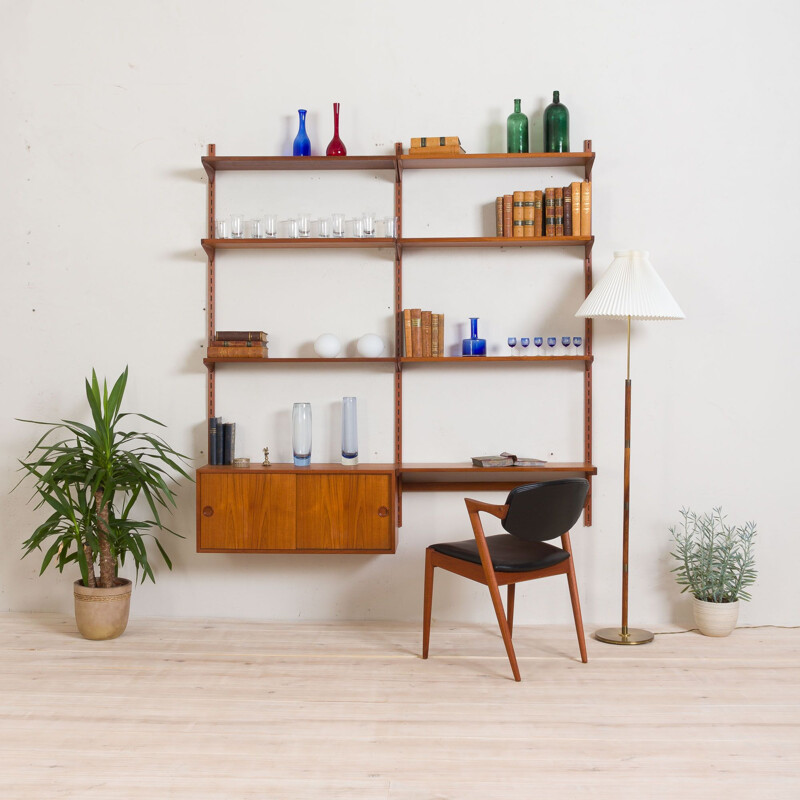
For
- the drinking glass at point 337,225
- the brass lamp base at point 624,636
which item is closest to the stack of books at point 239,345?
the drinking glass at point 337,225

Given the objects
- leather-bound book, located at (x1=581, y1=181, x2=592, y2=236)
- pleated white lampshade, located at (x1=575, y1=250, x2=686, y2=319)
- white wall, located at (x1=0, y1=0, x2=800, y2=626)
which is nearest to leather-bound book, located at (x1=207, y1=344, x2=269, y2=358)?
white wall, located at (x1=0, y1=0, x2=800, y2=626)

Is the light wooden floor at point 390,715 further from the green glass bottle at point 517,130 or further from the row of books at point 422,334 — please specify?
the green glass bottle at point 517,130

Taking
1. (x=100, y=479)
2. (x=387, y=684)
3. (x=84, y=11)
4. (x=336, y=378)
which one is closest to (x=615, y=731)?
(x=387, y=684)

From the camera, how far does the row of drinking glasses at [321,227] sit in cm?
376

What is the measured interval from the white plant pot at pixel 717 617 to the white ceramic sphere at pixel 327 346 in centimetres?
201

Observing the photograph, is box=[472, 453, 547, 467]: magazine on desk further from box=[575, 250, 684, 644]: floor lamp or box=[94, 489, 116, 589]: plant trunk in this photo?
box=[94, 489, 116, 589]: plant trunk

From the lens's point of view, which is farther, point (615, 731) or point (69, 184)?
point (69, 184)

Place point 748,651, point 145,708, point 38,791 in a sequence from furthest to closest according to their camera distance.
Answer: point 748,651, point 145,708, point 38,791

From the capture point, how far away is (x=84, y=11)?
3.93 m

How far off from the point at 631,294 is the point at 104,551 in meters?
2.57

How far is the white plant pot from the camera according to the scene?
3605 mm

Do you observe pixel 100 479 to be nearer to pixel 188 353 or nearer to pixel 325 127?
pixel 188 353

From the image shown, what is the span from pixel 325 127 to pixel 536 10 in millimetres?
1143

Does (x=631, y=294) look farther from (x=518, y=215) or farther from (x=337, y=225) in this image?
(x=337, y=225)
